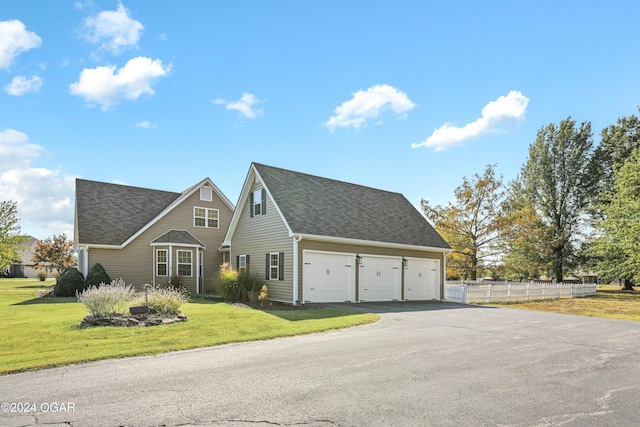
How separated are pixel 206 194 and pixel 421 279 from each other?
608 inches

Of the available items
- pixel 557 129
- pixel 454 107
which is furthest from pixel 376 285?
pixel 557 129

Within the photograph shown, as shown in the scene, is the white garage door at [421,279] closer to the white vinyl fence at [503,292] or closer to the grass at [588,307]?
the white vinyl fence at [503,292]

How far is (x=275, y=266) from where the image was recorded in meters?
20.9

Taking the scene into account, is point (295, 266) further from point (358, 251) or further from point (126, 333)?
point (126, 333)

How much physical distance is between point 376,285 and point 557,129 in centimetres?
3333

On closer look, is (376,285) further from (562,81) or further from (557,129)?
(557,129)

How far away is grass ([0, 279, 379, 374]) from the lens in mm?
8336

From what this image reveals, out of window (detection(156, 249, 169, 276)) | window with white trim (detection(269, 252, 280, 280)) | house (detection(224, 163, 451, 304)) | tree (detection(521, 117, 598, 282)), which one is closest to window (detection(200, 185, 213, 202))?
house (detection(224, 163, 451, 304))

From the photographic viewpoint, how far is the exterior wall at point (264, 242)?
19906mm

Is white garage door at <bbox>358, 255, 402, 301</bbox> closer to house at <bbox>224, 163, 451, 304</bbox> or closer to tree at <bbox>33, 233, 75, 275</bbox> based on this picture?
house at <bbox>224, 163, 451, 304</bbox>

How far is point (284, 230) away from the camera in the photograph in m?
20.2

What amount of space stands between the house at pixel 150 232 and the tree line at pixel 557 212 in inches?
773

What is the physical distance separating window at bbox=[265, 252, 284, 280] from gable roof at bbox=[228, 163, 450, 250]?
82.2 inches

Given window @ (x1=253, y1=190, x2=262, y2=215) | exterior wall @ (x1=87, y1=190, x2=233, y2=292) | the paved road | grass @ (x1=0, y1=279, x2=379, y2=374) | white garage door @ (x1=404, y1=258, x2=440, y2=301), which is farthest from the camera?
exterior wall @ (x1=87, y1=190, x2=233, y2=292)
